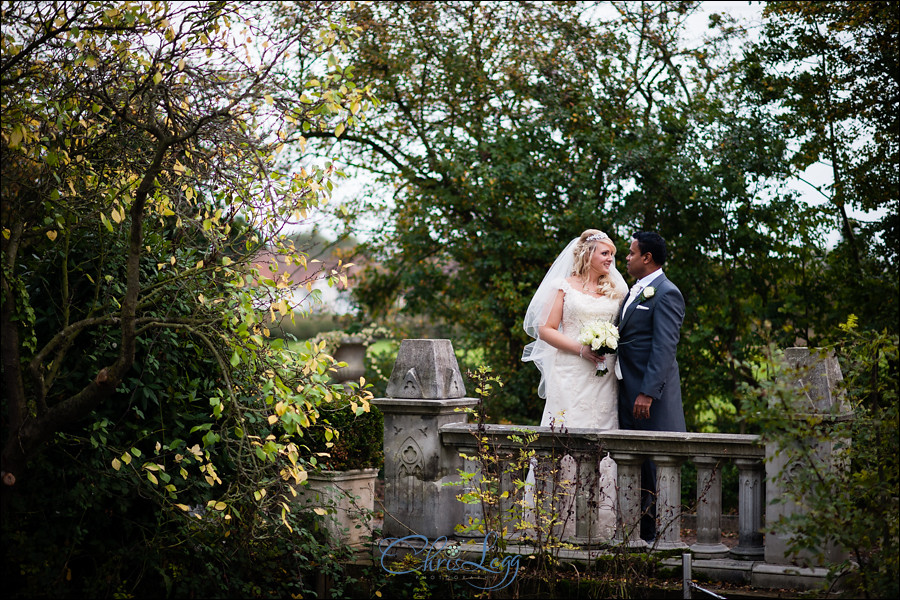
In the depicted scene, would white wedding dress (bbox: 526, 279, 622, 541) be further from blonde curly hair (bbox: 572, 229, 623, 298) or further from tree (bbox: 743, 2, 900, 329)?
tree (bbox: 743, 2, 900, 329)

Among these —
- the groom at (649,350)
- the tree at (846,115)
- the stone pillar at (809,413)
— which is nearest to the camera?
the stone pillar at (809,413)

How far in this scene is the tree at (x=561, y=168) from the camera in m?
10.2

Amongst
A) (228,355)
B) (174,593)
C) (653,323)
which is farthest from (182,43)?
(653,323)

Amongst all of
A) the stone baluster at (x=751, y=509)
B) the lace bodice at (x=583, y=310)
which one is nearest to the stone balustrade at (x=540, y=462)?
the stone baluster at (x=751, y=509)

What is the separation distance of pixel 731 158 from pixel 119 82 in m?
7.54

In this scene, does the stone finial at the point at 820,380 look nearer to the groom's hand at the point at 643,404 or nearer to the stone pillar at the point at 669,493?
the stone pillar at the point at 669,493

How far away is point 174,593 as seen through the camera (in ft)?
17.3

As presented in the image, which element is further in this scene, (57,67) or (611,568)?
(611,568)

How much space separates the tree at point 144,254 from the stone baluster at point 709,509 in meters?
2.05

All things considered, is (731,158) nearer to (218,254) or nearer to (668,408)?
(668,408)

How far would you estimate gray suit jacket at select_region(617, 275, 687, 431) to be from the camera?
238 inches

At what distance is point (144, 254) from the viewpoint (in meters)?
5.27

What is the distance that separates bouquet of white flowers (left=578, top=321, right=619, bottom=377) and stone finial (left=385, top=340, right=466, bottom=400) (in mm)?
1038

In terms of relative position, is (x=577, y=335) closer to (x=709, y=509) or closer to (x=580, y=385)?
(x=580, y=385)
